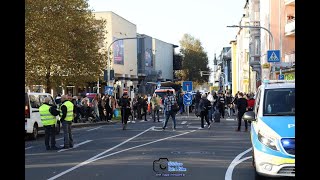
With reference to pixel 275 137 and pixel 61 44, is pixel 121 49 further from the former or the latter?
pixel 275 137

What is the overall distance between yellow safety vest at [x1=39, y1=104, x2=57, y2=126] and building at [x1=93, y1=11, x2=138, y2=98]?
45490 millimetres

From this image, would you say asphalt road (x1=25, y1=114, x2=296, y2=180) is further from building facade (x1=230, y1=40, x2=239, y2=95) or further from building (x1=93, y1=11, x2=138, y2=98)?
building facade (x1=230, y1=40, x2=239, y2=95)

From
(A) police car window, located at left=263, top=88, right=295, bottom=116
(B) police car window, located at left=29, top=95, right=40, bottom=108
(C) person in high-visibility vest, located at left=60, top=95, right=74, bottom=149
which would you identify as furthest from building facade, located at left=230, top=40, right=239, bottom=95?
(A) police car window, located at left=263, top=88, right=295, bottom=116

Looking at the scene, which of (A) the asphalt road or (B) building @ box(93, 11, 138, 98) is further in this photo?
(B) building @ box(93, 11, 138, 98)

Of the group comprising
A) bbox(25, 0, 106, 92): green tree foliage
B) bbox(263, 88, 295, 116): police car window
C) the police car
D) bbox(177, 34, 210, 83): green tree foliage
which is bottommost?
the police car

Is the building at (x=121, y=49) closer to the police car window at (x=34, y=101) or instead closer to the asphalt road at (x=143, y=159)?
the police car window at (x=34, y=101)

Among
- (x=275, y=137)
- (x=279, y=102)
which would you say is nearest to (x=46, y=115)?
(x=279, y=102)

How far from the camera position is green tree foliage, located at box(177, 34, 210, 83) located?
10756 cm

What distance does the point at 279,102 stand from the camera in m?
10.4

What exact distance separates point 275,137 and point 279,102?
61.3 inches

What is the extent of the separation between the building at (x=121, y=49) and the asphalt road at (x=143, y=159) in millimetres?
44577

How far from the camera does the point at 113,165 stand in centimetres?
1232

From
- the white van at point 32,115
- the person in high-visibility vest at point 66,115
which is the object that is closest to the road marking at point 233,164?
the person in high-visibility vest at point 66,115
